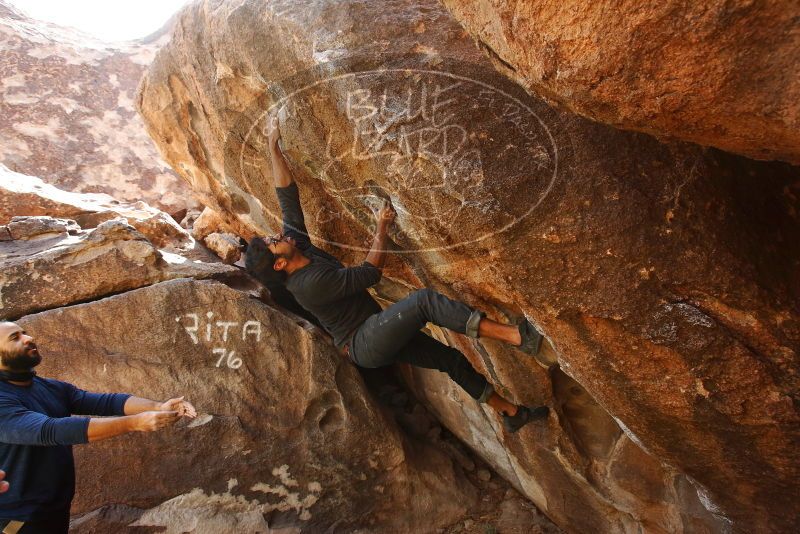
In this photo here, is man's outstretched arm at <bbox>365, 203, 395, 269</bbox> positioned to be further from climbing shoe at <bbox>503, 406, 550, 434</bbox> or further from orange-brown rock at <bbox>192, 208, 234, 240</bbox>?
orange-brown rock at <bbox>192, 208, 234, 240</bbox>

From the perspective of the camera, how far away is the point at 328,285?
2949 mm

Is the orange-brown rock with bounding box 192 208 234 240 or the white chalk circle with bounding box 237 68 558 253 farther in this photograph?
the orange-brown rock with bounding box 192 208 234 240

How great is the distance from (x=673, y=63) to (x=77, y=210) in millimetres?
4741

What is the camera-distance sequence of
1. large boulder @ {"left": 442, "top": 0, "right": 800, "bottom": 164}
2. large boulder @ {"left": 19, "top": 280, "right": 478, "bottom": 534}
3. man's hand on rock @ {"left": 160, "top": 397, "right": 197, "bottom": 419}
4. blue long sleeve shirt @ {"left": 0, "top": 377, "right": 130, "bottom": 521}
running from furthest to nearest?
large boulder @ {"left": 19, "top": 280, "right": 478, "bottom": 534} < man's hand on rock @ {"left": 160, "top": 397, "right": 197, "bottom": 419} < blue long sleeve shirt @ {"left": 0, "top": 377, "right": 130, "bottom": 521} < large boulder @ {"left": 442, "top": 0, "right": 800, "bottom": 164}

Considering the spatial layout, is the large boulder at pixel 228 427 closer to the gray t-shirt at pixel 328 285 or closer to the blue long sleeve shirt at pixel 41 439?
the gray t-shirt at pixel 328 285

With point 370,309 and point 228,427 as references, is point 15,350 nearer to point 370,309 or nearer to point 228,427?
point 228,427

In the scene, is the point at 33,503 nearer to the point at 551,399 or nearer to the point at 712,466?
the point at 551,399

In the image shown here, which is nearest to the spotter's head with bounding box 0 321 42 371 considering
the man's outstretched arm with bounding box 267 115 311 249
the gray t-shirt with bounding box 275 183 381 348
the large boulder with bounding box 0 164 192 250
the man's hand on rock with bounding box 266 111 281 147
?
the gray t-shirt with bounding box 275 183 381 348

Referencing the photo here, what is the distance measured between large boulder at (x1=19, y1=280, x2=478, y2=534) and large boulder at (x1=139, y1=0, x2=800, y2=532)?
1145 mm

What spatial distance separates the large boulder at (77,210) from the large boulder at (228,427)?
4.26 feet

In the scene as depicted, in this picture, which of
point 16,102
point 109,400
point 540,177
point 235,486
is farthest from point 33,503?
point 16,102

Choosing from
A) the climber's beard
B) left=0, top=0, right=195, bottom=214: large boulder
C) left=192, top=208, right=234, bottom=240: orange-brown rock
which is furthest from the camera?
left=0, top=0, right=195, bottom=214: large boulder

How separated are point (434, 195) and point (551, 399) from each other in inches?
66.3

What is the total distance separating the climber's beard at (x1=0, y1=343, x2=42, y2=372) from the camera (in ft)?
7.58
